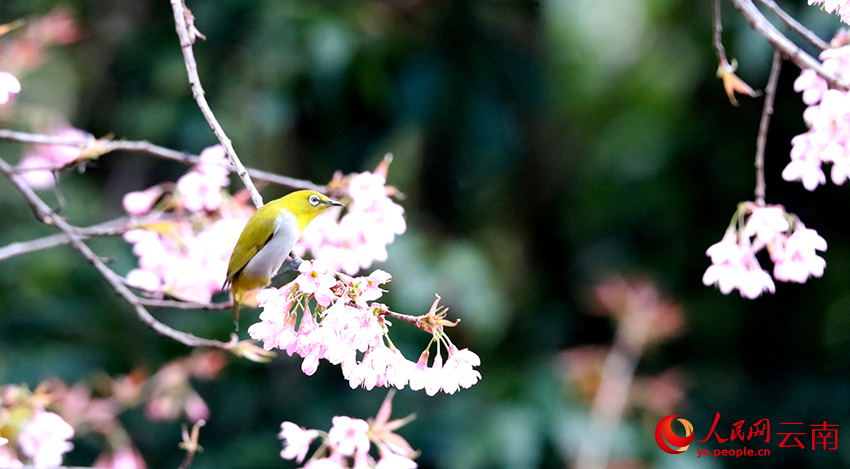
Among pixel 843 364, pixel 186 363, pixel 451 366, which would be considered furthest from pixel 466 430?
pixel 451 366

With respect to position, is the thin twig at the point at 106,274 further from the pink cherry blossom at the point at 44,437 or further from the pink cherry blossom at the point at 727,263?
the pink cherry blossom at the point at 727,263

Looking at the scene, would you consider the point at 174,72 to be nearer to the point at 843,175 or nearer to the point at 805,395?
the point at 843,175

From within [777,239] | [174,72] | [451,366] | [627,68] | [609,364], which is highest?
[627,68]

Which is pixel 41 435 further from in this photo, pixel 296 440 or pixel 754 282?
pixel 754 282

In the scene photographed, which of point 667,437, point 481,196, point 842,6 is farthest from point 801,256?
point 481,196

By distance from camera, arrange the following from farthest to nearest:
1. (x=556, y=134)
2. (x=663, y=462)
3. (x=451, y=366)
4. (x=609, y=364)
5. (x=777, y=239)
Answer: (x=556, y=134) < (x=609, y=364) < (x=663, y=462) < (x=777, y=239) < (x=451, y=366)

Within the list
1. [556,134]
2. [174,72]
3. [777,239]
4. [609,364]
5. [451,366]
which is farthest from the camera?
[556,134]

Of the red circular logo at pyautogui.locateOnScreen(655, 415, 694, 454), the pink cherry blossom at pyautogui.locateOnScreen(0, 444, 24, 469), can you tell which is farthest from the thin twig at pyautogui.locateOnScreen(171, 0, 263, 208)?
the red circular logo at pyautogui.locateOnScreen(655, 415, 694, 454)

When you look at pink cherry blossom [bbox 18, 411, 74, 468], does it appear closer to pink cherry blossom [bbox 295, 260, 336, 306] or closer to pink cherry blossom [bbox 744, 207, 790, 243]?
pink cherry blossom [bbox 295, 260, 336, 306]
